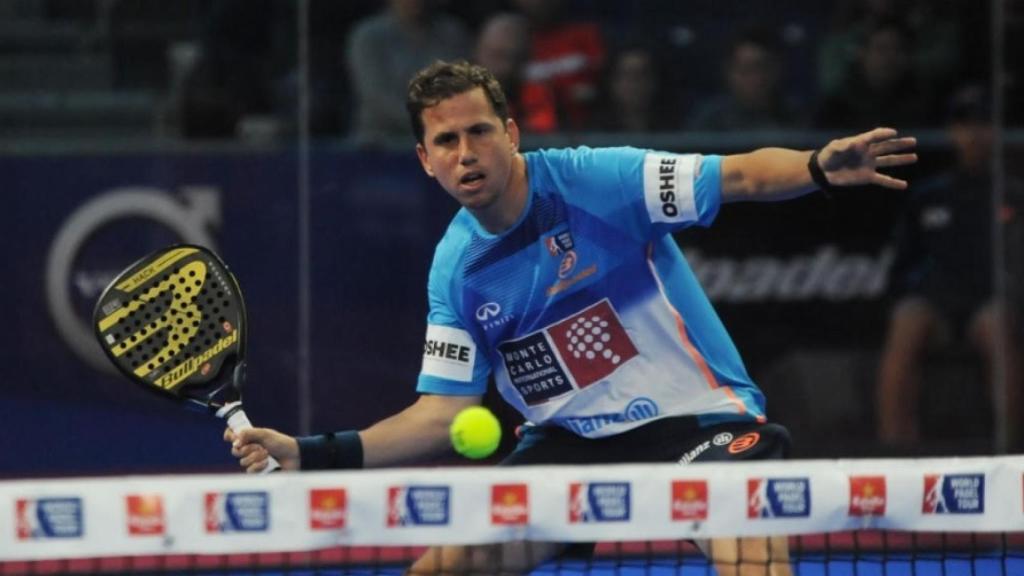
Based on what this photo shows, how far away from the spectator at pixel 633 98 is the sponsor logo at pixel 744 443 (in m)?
3.60

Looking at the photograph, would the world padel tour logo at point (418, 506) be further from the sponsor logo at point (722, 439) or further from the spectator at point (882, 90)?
the spectator at point (882, 90)

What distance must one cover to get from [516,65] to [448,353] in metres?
3.48

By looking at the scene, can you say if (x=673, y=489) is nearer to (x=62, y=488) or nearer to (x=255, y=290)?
(x=62, y=488)

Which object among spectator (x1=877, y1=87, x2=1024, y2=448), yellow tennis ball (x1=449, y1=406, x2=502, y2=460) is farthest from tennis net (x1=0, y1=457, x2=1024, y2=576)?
spectator (x1=877, y1=87, x2=1024, y2=448)

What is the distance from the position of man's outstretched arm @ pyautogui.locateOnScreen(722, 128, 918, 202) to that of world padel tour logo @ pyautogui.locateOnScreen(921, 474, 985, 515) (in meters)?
0.65

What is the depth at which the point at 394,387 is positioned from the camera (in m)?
8.51

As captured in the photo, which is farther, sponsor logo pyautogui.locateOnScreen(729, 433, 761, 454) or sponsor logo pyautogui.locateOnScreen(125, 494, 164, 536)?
sponsor logo pyautogui.locateOnScreen(729, 433, 761, 454)

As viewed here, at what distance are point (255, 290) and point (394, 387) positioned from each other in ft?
2.29

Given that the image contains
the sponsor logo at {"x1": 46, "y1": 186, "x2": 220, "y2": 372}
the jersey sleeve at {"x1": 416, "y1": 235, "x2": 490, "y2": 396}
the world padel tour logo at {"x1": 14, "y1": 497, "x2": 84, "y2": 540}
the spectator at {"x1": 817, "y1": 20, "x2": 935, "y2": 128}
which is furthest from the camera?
the spectator at {"x1": 817, "y1": 20, "x2": 935, "y2": 128}

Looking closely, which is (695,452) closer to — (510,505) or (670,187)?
(670,187)

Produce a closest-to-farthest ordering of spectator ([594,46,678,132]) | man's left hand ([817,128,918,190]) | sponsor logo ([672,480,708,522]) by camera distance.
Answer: sponsor logo ([672,480,708,522]) → man's left hand ([817,128,918,190]) → spectator ([594,46,678,132])

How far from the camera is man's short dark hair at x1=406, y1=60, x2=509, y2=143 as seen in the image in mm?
4980

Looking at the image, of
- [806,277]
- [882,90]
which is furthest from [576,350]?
[882,90]

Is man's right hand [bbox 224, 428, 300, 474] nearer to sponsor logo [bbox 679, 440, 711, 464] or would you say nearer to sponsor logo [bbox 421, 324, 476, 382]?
sponsor logo [bbox 421, 324, 476, 382]
